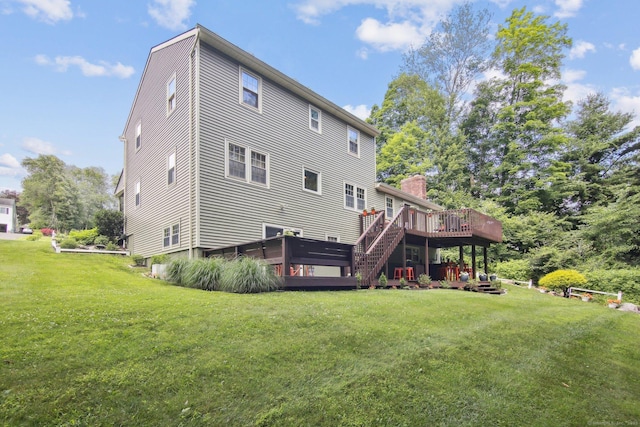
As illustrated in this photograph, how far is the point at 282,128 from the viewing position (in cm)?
1389

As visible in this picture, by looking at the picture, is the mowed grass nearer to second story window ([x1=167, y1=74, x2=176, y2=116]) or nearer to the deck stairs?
the deck stairs

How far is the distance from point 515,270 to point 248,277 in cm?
1869

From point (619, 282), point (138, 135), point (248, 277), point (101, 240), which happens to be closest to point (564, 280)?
point (619, 282)

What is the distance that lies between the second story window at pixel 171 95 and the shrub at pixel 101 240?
7.14 meters

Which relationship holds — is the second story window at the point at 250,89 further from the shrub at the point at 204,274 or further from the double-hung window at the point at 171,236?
the shrub at the point at 204,274

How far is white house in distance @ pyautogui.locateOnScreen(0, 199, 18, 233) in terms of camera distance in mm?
45188

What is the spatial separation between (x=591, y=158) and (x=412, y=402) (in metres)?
34.4

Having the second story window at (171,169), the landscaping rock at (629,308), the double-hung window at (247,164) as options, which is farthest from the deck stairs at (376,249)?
the landscaping rock at (629,308)

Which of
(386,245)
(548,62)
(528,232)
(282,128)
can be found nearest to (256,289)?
(386,245)

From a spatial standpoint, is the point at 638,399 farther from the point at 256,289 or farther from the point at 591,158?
the point at 591,158

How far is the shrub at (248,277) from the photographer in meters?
7.81

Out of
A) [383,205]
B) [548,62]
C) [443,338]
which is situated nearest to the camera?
[443,338]

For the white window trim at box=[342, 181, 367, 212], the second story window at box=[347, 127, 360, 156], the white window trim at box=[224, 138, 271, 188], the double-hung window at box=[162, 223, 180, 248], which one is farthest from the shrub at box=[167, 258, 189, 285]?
the second story window at box=[347, 127, 360, 156]

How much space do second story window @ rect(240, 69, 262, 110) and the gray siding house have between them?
0.04m
